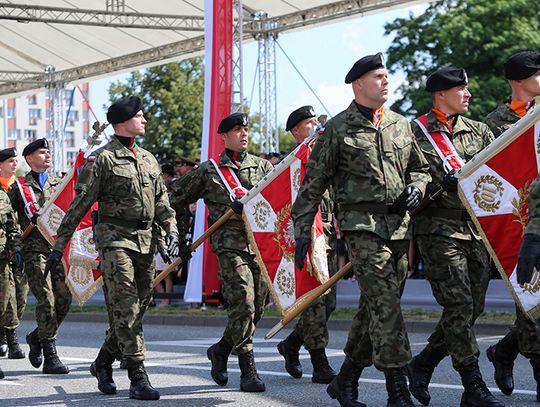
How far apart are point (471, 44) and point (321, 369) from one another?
131 feet

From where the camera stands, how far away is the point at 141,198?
962cm

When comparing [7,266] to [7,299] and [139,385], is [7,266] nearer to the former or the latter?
[7,299]

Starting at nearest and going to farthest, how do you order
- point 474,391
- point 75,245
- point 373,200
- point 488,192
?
1. point 373,200
2. point 474,391
3. point 488,192
4. point 75,245

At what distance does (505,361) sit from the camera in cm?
882

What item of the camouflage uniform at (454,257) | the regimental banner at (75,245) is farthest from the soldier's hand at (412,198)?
the regimental banner at (75,245)

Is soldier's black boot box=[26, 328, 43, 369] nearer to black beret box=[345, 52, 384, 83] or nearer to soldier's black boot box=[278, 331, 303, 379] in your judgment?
soldier's black boot box=[278, 331, 303, 379]

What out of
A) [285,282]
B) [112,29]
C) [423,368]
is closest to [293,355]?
[285,282]

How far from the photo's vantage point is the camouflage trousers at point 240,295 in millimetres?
9812

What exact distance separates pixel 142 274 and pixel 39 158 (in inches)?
131

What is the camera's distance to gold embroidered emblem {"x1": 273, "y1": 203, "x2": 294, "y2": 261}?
393 inches

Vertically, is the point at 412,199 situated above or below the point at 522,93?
below

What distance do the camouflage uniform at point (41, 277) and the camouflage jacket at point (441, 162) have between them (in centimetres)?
476

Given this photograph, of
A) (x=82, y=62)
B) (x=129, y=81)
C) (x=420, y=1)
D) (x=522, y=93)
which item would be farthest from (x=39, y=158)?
(x=129, y=81)

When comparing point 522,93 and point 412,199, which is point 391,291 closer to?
point 412,199
